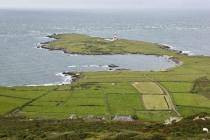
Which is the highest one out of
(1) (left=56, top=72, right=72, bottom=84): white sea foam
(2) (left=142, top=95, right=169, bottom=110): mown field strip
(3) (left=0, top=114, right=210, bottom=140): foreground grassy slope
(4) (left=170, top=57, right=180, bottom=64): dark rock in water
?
(3) (left=0, top=114, right=210, bottom=140): foreground grassy slope

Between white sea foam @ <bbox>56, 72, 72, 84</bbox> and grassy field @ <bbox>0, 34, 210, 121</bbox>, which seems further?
white sea foam @ <bbox>56, 72, 72, 84</bbox>

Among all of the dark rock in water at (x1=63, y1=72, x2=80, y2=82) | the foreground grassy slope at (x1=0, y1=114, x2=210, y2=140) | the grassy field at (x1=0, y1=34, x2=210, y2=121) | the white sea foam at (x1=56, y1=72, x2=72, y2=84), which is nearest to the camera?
the foreground grassy slope at (x1=0, y1=114, x2=210, y2=140)

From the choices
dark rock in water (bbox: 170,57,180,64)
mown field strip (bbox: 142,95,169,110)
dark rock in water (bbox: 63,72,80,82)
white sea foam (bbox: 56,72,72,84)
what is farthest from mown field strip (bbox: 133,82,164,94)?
dark rock in water (bbox: 170,57,180,64)

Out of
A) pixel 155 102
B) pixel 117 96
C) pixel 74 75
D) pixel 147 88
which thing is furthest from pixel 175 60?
pixel 155 102

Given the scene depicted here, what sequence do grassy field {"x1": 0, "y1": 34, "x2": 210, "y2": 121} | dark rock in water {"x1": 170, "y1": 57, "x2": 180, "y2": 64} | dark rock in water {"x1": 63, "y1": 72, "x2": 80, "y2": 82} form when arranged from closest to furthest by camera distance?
grassy field {"x1": 0, "y1": 34, "x2": 210, "y2": 121}, dark rock in water {"x1": 63, "y1": 72, "x2": 80, "y2": 82}, dark rock in water {"x1": 170, "y1": 57, "x2": 180, "y2": 64}

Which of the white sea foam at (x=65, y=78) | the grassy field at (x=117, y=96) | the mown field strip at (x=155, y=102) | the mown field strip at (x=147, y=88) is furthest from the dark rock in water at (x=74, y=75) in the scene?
the mown field strip at (x=155, y=102)

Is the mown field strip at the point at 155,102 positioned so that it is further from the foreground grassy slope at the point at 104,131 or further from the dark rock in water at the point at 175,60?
the dark rock in water at the point at 175,60

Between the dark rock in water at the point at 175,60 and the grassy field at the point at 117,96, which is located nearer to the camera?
the grassy field at the point at 117,96

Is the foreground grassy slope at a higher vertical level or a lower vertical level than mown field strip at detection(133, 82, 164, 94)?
higher

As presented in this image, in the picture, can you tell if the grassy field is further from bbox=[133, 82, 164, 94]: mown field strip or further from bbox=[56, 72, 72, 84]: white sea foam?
bbox=[56, 72, 72, 84]: white sea foam
